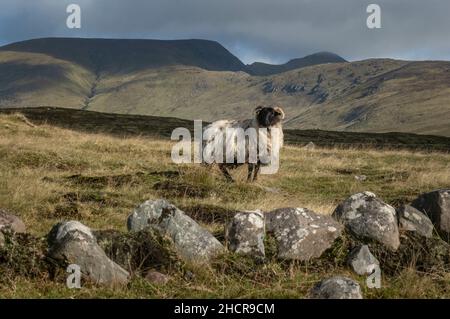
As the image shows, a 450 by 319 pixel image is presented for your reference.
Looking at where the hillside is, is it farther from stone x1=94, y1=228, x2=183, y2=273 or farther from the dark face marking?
stone x1=94, y1=228, x2=183, y2=273

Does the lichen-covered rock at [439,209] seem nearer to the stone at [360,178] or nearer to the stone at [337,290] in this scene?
the stone at [337,290]

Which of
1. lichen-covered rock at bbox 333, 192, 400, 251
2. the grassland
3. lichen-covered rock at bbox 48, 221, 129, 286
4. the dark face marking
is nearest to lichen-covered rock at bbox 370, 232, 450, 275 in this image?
lichen-covered rock at bbox 333, 192, 400, 251

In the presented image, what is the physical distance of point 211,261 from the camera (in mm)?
9031

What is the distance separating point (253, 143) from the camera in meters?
19.6

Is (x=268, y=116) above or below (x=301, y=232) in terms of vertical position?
above

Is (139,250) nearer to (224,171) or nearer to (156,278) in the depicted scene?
(156,278)

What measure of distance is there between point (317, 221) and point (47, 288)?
450 cm

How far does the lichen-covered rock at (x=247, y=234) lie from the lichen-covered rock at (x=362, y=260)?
1432mm

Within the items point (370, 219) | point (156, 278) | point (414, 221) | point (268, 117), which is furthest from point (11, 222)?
point (268, 117)

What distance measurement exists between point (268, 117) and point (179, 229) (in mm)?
10579

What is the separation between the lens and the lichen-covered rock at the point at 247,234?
9.41 m
